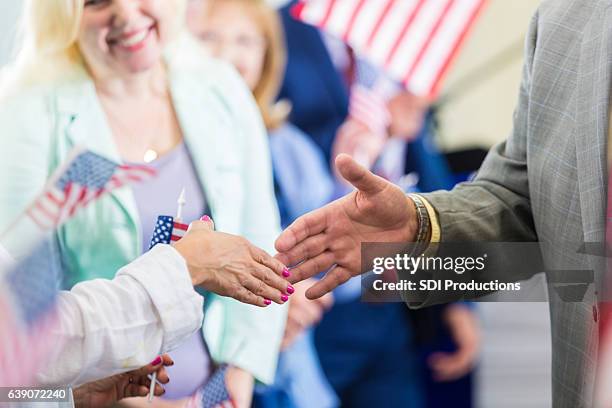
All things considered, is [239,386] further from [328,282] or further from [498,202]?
[498,202]

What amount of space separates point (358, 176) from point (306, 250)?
172 millimetres

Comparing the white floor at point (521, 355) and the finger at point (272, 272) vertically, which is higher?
the finger at point (272, 272)

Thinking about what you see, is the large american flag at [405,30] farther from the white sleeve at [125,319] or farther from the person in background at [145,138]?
the white sleeve at [125,319]

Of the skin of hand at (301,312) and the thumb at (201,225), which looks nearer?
the thumb at (201,225)

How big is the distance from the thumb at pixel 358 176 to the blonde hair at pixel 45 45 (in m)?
1.03

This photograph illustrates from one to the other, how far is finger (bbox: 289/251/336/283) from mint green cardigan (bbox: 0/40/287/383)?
0.67m

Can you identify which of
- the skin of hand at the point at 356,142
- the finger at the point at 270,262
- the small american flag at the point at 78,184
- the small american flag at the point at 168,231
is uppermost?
the small american flag at the point at 168,231

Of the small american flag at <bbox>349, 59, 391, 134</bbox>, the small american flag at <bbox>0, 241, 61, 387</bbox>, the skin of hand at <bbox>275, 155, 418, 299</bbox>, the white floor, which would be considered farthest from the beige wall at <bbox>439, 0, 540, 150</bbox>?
the small american flag at <bbox>0, 241, 61, 387</bbox>

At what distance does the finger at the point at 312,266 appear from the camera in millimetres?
1361

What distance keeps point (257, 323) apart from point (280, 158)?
0.47 meters

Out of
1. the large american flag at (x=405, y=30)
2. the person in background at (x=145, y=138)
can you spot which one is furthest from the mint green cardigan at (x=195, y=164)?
the large american flag at (x=405, y=30)

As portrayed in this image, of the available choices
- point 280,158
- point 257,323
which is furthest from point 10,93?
point 257,323

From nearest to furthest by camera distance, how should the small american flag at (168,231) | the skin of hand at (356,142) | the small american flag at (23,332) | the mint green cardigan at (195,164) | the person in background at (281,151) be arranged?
the small american flag at (23,332) < the small american flag at (168,231) < the mint green cardigan at (195,164) < the person in background at (281,151) < the skin of hand at (356,142)

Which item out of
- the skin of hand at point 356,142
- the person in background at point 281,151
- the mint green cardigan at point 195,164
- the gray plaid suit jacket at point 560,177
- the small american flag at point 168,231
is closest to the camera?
the gray plaid suit jacket at point 560,177
